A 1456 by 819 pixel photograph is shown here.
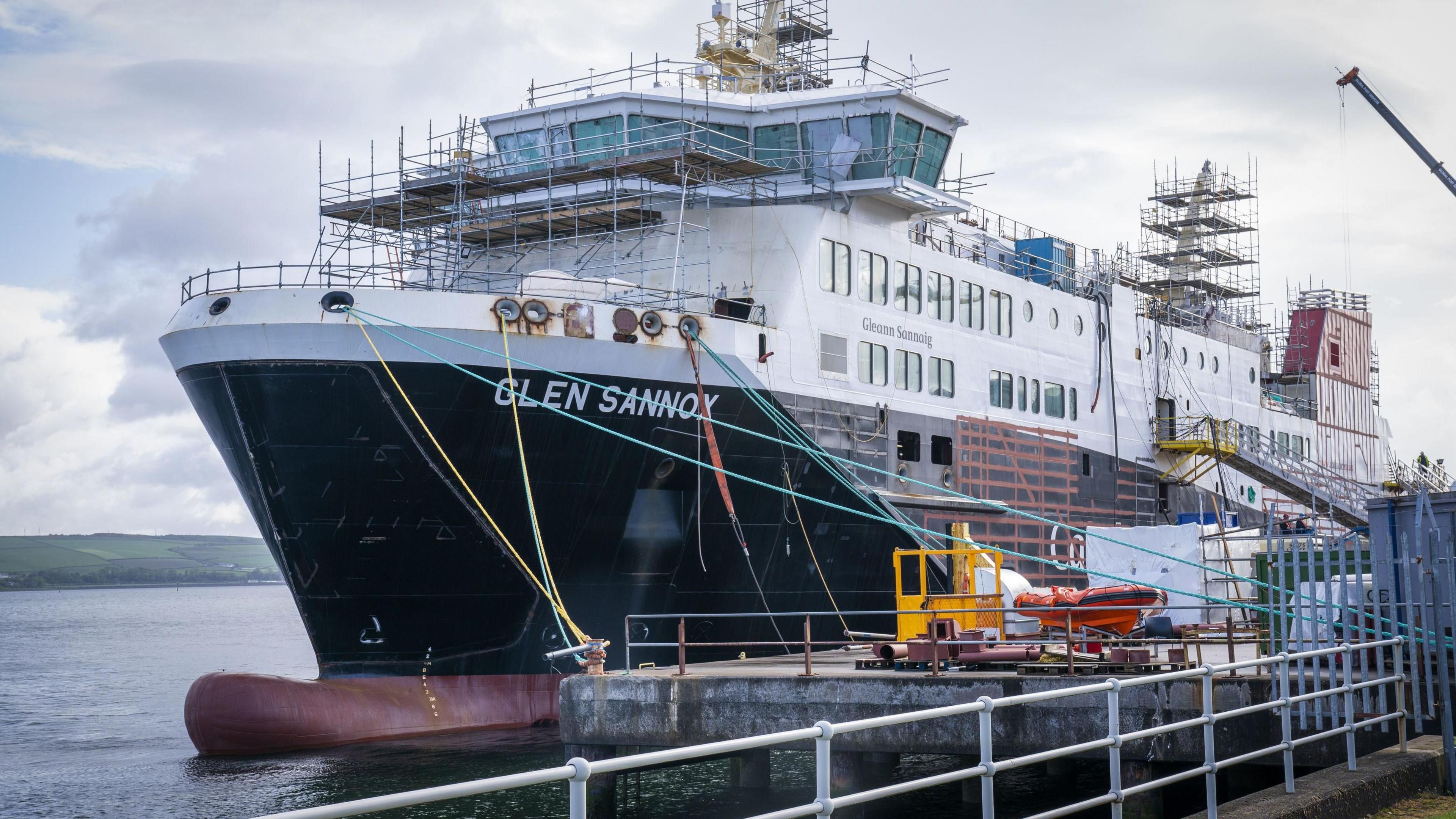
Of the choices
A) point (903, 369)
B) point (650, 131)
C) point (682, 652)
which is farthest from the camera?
point (650, 131)

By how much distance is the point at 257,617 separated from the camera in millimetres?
119562

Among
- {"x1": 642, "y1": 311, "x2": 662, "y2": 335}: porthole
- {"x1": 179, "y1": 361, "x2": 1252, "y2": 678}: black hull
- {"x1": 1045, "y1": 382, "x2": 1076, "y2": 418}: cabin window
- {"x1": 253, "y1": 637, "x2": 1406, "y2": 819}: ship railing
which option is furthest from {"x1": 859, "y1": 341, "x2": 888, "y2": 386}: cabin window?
{"x1": 253, "y1": 637, "x2": 1406, "y2": 819}: ship railing

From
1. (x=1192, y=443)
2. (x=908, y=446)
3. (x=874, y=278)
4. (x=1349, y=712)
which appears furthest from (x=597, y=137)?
(x=1349, y=712)

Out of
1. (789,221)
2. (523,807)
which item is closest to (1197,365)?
(789,221)

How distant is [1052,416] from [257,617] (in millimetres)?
102402

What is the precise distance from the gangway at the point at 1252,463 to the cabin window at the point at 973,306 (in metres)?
8.54

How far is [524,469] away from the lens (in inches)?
783

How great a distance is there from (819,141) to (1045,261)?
7422mm

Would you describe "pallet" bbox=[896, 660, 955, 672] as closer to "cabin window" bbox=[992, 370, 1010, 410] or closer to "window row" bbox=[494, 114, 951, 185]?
"window row" bbox=[494, 114, 951, 185]

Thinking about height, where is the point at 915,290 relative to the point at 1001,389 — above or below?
above

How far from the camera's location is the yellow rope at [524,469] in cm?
1966

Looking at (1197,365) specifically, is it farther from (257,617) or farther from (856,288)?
(257,617)

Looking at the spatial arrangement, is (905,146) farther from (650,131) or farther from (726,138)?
(650,131)

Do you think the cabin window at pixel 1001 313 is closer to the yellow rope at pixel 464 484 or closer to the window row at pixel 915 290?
the window row at pixel 915 290
